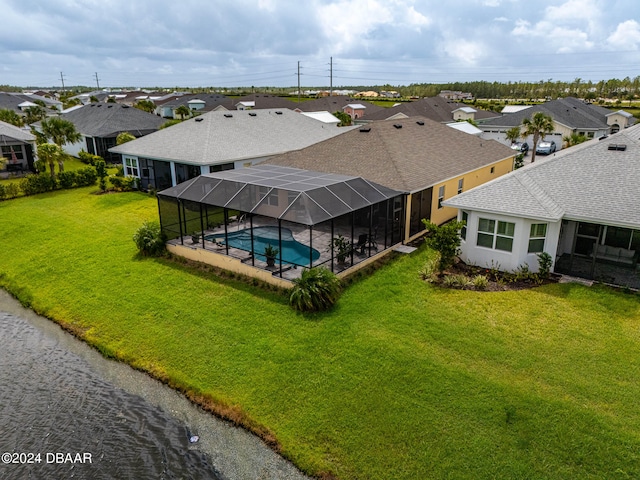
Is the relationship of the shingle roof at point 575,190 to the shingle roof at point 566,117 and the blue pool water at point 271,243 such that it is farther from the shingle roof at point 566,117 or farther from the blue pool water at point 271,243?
the shingle roof at point 566,117

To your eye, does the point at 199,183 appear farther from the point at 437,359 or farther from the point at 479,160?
the point at 479,160

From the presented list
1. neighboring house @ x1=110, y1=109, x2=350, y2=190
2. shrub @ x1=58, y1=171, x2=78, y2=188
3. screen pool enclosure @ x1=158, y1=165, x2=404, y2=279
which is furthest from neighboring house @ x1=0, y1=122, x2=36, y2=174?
screen pool enclosure @ x1=158, y1=165, x2=404, y2=279

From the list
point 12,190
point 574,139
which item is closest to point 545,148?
point 574,139

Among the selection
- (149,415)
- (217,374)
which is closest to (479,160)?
(217,374)

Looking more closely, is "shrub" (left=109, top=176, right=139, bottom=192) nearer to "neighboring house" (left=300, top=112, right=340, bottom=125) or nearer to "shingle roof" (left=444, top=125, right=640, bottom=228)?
"shingle roof" (left=444, top=125, right=640, bottom=228)

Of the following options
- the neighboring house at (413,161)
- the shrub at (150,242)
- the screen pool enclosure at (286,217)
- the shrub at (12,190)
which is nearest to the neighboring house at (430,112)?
the neighboring house at (413,161)

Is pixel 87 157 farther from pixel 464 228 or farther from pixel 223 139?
pixel 464 228
